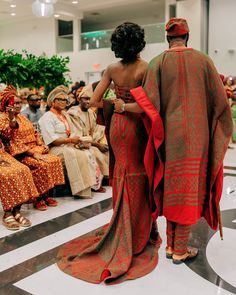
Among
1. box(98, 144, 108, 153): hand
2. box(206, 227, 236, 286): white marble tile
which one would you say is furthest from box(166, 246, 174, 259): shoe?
box(98, 144, 108, 153): hand

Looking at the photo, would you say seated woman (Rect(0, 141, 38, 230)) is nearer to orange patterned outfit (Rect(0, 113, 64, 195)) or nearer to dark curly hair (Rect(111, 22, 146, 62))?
orange patterned outfit (Rect(0, 113, 64, 195))

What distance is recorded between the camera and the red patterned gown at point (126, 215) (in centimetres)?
249

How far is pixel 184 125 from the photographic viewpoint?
91.5 inches

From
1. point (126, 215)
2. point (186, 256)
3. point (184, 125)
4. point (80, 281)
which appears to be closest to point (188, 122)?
point (184, 125)

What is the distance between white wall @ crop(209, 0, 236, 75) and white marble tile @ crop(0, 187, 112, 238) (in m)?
9.17

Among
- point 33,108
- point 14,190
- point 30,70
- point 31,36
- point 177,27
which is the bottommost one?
point 14,190

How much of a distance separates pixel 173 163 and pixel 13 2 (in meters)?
12.9

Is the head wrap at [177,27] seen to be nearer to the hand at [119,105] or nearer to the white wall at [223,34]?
the hand at [119,105]

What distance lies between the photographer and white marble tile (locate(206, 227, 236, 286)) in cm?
241

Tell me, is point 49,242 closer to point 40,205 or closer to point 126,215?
point 126,215

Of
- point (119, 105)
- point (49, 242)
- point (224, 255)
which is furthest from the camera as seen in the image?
point (49, 242)

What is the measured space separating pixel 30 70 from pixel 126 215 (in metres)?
2.83

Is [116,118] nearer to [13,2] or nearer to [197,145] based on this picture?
[197,145]

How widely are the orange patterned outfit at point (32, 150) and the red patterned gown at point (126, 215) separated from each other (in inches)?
50.8
